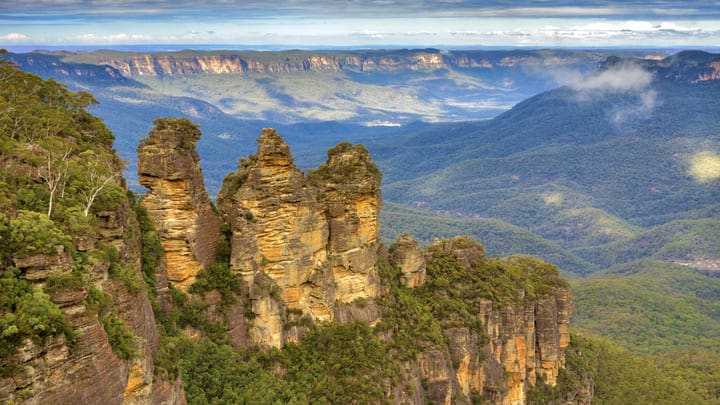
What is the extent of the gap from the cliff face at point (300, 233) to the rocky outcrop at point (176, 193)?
8.55 ft

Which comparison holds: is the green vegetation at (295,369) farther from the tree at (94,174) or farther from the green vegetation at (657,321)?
→ the green vegetation at (657,321)

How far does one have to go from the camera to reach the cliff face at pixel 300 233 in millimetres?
39688

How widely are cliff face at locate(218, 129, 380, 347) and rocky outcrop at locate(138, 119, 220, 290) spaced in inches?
103

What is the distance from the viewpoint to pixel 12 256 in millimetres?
21062

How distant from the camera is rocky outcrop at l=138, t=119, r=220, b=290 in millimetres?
36062

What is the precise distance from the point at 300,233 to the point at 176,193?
328 inches

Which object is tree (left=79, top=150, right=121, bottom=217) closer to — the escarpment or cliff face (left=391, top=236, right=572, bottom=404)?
the escarpment

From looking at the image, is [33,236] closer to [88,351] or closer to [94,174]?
[88,351]

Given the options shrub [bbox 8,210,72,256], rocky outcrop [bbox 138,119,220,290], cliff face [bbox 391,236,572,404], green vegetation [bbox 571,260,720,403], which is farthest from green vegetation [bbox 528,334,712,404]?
shrub [bbox 8,210,72,256]

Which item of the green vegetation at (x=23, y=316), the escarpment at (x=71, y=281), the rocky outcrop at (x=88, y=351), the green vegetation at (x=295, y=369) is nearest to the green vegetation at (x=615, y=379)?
the green vegetation at (x=295, y=369)

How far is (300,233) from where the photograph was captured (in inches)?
1645

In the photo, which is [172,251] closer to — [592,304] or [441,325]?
[441,325]

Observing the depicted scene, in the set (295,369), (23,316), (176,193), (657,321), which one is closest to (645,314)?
(657,321)

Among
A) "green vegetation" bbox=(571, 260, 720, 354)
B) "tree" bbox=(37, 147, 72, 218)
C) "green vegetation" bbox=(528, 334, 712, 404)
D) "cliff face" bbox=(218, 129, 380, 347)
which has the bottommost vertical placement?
"green vegetation" bbox=(571, 260, 720, 354)
